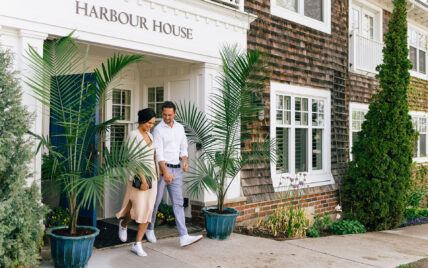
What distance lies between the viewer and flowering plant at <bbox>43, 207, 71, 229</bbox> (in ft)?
16.9

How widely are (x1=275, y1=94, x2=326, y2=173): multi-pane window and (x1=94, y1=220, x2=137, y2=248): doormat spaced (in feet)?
10.6

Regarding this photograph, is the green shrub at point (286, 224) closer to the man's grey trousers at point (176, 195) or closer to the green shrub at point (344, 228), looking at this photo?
the green shrub at point (344, 228)

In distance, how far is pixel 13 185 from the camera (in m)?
3.50

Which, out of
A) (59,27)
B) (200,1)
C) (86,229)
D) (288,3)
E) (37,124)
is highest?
(288,3)

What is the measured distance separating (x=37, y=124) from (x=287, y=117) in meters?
4.89

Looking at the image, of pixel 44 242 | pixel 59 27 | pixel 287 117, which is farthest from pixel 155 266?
pixel 287 117

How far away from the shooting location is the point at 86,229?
4340mm

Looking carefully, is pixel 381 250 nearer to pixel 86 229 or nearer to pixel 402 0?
pixel 86 229

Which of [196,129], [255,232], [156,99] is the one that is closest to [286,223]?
[255,232]

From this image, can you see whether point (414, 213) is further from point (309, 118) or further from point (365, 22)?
point (365, 22)

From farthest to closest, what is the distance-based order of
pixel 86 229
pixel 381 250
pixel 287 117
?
pixel 287 117
pixel 381 250
pixel 86 229

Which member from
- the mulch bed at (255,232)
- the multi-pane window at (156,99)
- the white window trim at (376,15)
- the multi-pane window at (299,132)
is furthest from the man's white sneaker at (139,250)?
the white window trim at (376,15)

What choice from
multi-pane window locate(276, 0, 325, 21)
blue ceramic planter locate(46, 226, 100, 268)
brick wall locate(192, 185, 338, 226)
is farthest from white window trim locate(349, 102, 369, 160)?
blue ceramic planter locate(46, 226, 100, 268)

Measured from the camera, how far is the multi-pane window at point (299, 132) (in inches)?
314
